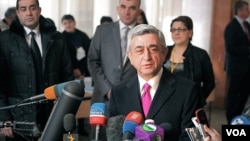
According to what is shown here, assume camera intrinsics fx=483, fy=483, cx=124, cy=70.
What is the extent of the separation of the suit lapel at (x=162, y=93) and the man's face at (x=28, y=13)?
1217 millimetres

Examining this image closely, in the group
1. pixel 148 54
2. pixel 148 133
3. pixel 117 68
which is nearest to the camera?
pixel 148 133

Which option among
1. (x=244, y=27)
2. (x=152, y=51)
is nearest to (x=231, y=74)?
(x=244, y=27)

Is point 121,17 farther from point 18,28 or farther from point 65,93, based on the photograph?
point 65,93

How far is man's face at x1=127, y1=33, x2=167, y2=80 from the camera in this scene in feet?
6.27

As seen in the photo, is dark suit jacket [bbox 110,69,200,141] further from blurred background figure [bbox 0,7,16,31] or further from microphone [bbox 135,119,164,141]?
blurred background figure [bbox 0,7,16,31]

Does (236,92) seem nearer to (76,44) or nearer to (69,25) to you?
(76,44)

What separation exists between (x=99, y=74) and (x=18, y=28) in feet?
2.21

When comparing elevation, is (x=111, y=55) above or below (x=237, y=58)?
above

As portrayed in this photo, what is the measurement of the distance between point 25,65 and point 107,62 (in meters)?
0.63

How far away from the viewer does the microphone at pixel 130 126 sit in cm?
141

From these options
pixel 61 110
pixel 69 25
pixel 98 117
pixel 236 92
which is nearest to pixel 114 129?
pixel 98 117

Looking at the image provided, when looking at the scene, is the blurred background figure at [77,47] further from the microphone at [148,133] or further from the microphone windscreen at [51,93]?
the microphone at [148,133]

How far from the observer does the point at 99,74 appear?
3.29 metres

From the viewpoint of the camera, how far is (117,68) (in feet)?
10.6
